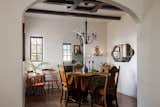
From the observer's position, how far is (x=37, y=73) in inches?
317

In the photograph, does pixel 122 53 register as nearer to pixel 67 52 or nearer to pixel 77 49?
pixel 77 49

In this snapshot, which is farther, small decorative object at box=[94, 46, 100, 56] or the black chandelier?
small decorative object at box=[94, 46, 100, 56]

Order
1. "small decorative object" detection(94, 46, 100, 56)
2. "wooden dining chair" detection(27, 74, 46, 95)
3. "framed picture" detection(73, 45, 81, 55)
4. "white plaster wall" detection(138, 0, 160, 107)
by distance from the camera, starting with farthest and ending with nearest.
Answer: "small decorative object" detection(94, 46, 100, 56) → "framed picture" detection(73, 45, 81, 55) → "wooden dining chair" detection(27, 74, 46, 95) → "white plaster wall" detection(138, 0, 160, 107)

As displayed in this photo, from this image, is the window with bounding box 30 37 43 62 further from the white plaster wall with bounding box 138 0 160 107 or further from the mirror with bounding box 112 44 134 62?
the white plaster wall with bounding box 138 0 160 107

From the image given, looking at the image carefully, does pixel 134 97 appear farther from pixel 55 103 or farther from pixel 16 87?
pixel 16 87

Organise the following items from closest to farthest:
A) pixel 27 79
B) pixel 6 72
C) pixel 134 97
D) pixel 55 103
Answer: pixel 6 72, pixel 55 103, pixel 134 97, pixel 27 79

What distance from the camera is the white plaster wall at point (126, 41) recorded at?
743 cm

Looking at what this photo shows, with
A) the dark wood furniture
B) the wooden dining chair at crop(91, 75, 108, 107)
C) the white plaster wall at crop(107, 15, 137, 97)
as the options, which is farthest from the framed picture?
the wooden dining chair at crop(91, 75, 108, 107)

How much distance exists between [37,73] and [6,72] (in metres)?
4.90

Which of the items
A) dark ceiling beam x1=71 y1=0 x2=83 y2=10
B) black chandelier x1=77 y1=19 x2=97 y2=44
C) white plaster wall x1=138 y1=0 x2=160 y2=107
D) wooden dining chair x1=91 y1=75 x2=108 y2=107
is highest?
dark ceiling beam x1=71 y1=0 x2=83 y2=10

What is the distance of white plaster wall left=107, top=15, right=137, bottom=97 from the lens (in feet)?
24.4

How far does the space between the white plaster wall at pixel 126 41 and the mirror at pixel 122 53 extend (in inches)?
5.5

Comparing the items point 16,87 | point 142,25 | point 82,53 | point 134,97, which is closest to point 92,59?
point 82,53

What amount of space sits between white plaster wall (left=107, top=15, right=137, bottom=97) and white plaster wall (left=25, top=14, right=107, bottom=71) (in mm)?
992
